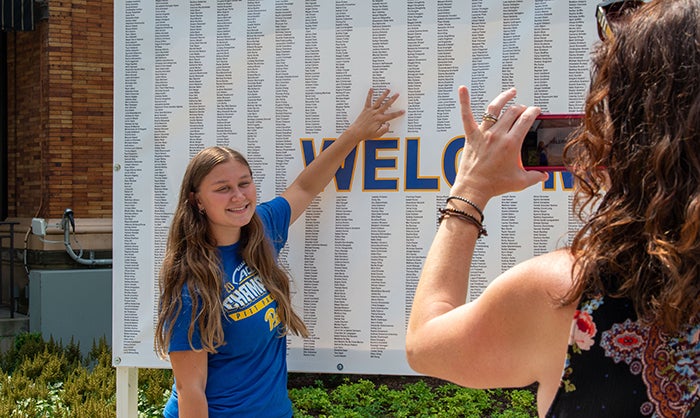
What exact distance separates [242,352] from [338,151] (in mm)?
896

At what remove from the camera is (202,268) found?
2.52m

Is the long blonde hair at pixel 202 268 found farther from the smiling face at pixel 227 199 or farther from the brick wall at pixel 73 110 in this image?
the brick wall at pixel 73 110

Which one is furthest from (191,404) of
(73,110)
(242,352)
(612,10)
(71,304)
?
(73,110)

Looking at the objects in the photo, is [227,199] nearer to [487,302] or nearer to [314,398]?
[487,302]

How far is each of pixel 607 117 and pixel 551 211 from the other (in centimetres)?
186

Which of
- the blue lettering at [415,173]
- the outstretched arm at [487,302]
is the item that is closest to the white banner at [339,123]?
the blue lettering at [415,173]

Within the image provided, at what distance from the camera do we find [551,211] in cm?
294

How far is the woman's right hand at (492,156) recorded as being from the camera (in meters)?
1.38

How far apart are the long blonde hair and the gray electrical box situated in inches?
246

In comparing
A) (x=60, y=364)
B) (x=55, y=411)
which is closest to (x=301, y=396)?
(x=55, y=411)

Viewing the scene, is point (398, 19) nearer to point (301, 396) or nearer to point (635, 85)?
point (635, 85)

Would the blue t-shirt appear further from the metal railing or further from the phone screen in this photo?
the metal railing

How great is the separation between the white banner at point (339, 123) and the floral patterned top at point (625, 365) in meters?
1.87

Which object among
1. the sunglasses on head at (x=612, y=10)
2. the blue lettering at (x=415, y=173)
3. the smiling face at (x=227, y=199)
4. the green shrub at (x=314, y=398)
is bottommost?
the green shrub at (x=314, y=398)
